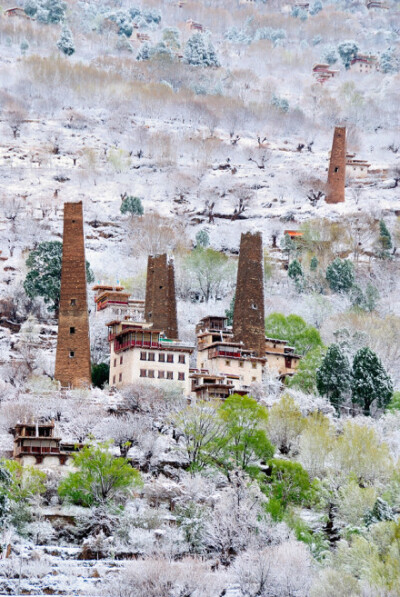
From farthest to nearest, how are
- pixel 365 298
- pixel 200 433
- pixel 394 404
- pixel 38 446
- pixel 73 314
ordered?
pixel 365 298
pixel 73 314
pixel 394 404
pixel 200 433
pixel 38 446

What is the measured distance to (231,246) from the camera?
142 metres

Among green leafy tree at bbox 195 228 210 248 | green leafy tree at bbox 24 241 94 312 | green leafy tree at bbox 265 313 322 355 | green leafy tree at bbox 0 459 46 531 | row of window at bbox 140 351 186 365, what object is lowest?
green leafy tree at bbox 0 459 46 531

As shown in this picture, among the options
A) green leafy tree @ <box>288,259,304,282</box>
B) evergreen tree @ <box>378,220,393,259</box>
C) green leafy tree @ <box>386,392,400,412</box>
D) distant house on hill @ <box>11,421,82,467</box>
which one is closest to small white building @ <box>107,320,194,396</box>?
green leafy tree @ <box>386,392,400,412</box>

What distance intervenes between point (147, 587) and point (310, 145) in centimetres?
13221

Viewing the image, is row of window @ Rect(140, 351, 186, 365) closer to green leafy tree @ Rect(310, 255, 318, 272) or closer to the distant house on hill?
the distant house on hill

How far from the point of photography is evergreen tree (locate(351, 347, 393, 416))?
9062 centimetres

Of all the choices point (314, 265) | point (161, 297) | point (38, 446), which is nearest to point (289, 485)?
point (38, 446)

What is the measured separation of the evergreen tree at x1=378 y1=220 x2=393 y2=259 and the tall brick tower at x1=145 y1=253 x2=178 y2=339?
120 ft

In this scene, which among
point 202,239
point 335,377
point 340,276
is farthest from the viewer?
point 202,239

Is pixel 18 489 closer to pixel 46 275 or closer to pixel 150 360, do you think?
pixel 150 360

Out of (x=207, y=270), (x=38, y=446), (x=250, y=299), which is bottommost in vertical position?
(x=38, y=446)

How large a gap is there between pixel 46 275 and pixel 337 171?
58.5 metres

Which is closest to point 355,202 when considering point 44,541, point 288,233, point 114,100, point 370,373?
point 288,233

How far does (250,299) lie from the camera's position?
4026 inches
